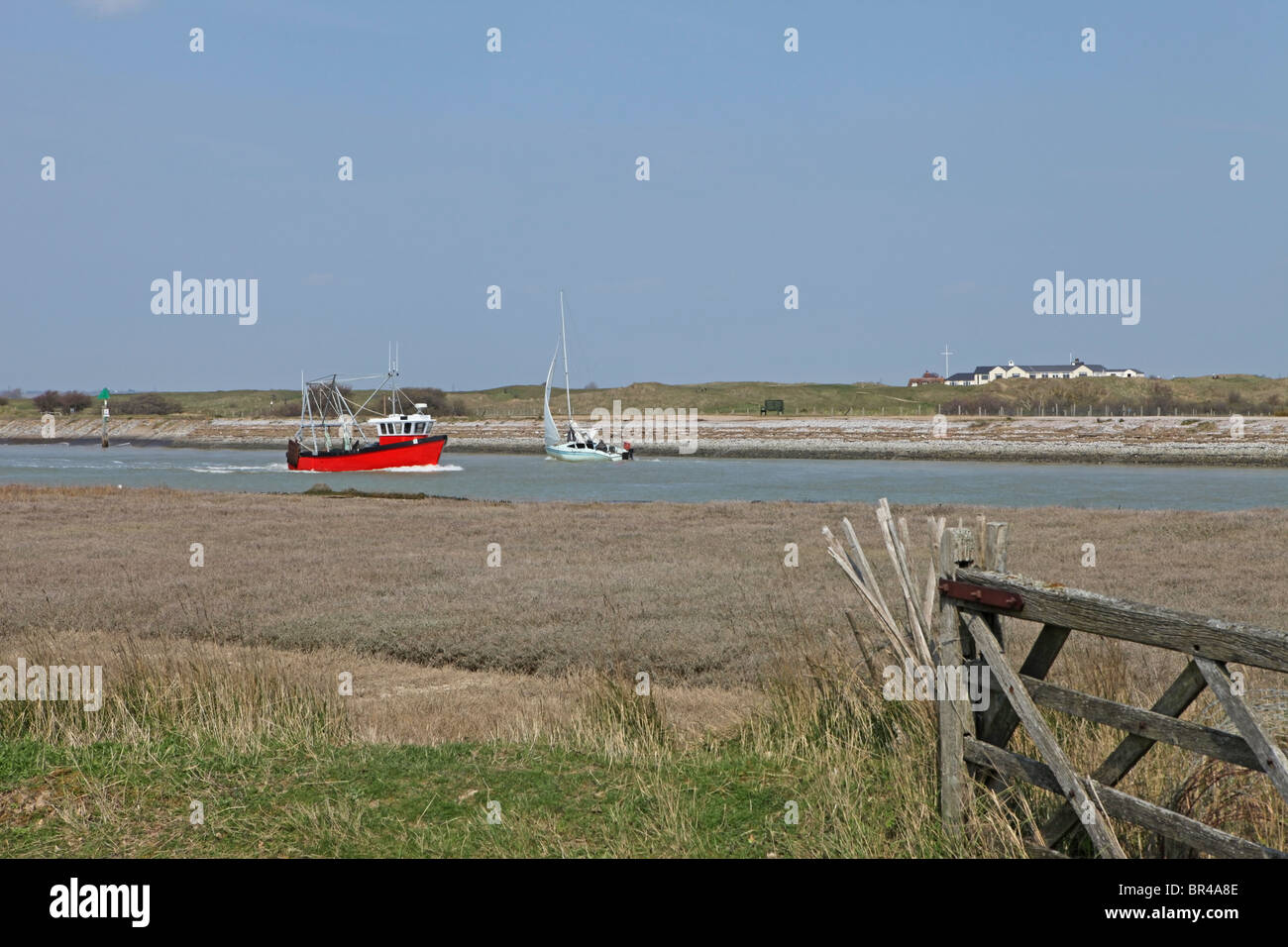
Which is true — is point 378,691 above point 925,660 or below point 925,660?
below

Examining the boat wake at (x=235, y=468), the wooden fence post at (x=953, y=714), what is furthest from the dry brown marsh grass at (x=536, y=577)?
the boat wake at (x=235, y=468)

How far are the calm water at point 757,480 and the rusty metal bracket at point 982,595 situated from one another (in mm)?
36084

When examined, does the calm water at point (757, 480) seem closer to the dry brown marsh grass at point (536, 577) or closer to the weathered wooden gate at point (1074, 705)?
the dry brown marsh grass at point (536, 577)

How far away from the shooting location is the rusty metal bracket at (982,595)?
4.91 m

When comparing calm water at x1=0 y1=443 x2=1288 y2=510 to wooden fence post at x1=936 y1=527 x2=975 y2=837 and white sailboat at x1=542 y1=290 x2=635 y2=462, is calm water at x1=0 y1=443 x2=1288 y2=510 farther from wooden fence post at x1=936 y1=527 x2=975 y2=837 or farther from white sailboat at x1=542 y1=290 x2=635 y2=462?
wooden fence post at x1=936 y1=527 x2=975 y2=837

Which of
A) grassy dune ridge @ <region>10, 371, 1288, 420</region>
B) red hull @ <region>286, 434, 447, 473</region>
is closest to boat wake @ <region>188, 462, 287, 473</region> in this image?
red hull @ <region>286, 434, 447, 473</region>

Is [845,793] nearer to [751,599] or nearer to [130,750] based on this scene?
[130,750]

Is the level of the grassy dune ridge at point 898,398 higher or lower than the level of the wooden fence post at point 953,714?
higher

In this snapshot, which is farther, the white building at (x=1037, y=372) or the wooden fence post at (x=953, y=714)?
the white building at (x=1037, y=372)

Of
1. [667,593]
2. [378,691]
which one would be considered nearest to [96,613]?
[378,691]

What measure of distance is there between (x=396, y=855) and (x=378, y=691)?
571 cm

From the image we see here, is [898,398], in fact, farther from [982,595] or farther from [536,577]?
[982,595]

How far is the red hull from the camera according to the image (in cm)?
6906

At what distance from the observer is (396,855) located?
223 inches
